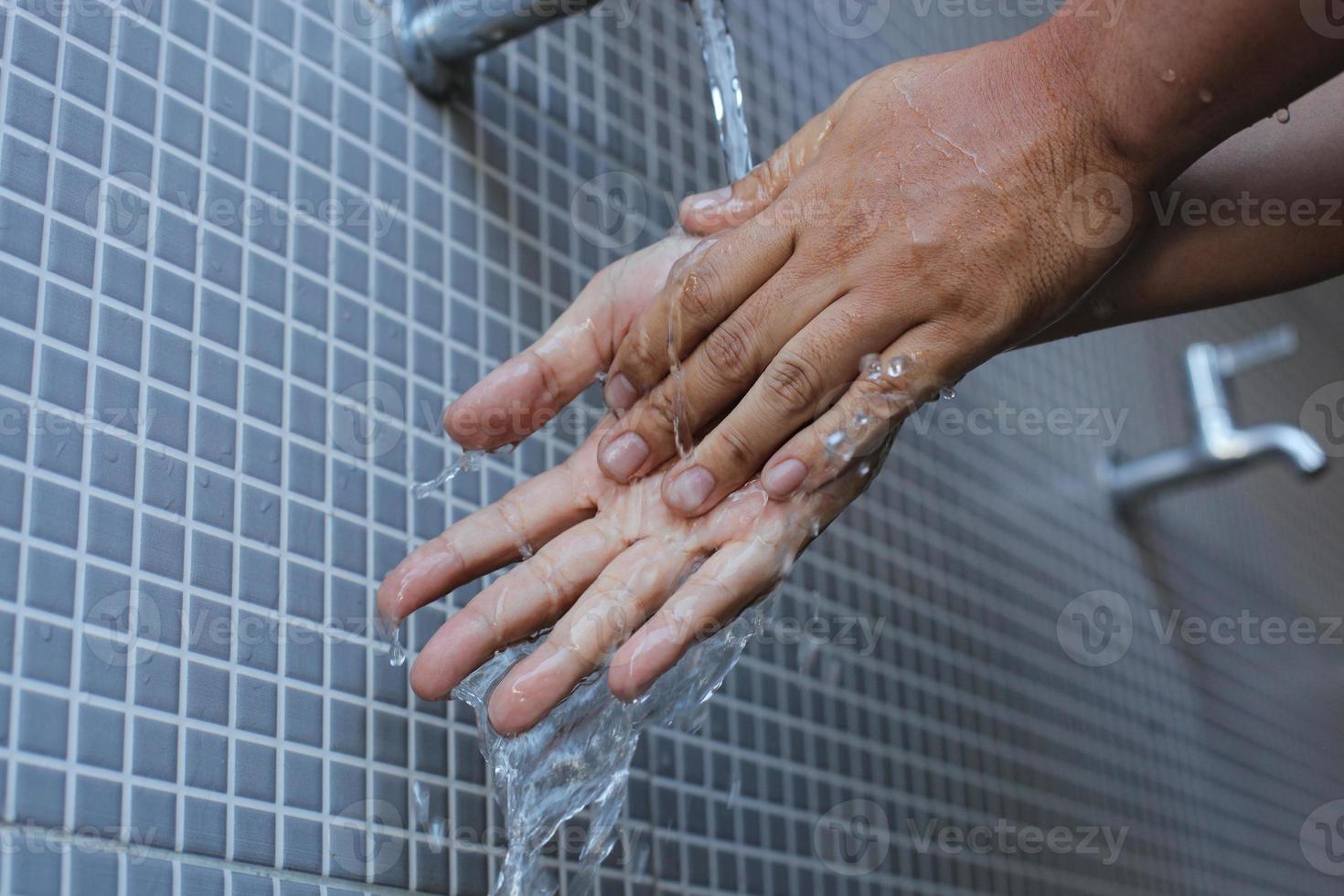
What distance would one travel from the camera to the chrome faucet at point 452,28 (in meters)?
0.78

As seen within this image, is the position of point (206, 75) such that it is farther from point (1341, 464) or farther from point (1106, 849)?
point (1341, 464)

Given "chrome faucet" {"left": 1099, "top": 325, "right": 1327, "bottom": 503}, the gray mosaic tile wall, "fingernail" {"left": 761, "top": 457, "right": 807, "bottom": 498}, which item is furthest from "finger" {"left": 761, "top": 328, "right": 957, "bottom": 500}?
"chrome faucet" {"left": 1099, "top": 325, "right": 1327, "bottom": 503}

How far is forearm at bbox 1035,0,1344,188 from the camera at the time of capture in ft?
1.79

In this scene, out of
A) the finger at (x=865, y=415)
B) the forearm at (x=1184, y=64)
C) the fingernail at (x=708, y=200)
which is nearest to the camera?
the forearm at (x=1184, y=64)

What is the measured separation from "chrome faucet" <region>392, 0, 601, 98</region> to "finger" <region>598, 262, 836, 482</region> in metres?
0.22

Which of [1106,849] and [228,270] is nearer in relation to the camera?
[228,270]

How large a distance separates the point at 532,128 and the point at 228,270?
0.27 m

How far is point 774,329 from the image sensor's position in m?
0.67

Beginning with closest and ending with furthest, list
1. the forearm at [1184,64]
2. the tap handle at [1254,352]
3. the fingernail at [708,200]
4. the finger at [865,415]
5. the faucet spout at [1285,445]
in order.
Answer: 1. the forearm at [1184,64]
2. the finger at [865,415]
3. the fingernail at [708,200]
4. the faucet spout at [1285,445]
5. the tap handle at [1254,352]

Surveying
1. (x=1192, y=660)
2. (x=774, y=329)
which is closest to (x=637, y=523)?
(x=774, y=329)

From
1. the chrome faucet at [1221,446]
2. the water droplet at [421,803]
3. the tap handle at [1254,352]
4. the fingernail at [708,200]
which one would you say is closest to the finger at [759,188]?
the fingernail at [708,200]

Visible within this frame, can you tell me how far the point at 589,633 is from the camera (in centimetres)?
65

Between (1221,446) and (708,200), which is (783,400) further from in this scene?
(1221,446)

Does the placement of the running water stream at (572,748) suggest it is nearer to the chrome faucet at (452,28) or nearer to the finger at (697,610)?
the finger at (697,610)
